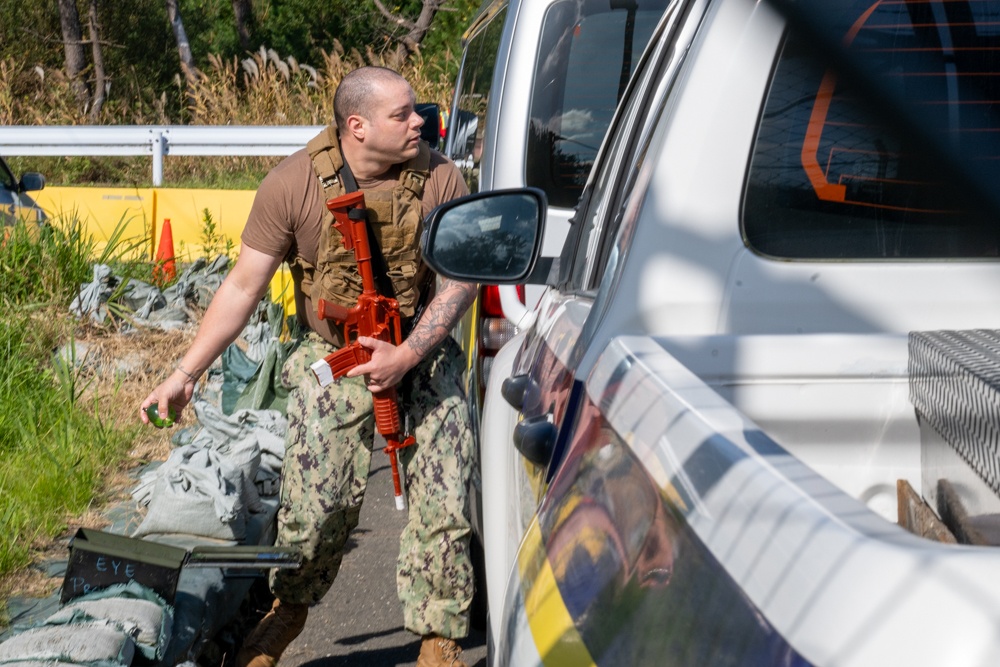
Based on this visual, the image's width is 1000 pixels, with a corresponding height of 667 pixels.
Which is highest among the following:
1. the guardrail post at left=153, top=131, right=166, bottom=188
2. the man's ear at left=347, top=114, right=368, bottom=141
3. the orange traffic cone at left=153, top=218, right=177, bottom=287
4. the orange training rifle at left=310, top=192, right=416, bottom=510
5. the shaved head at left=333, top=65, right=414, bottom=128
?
the shaved head at left=333, top=65, right=414, bottom=128

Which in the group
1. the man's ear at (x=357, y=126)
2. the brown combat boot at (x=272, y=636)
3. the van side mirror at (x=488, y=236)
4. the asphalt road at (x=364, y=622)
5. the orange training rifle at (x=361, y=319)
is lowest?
the asphalt road at (x=364, y=622)

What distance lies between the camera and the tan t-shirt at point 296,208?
3.95m

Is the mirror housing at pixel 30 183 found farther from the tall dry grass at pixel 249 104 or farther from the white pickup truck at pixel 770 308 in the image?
the white pickup truck at pixel 770 308

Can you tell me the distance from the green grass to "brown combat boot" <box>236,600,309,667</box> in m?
1.11

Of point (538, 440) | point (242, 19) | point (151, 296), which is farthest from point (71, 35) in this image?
point (538, 440)

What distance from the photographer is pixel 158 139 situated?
14156 mm

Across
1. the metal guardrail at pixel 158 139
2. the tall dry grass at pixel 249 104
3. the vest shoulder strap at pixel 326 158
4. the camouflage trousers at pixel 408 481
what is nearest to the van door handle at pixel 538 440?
the camouflage trousers at pixel 408 481

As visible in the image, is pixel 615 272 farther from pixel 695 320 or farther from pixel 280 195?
pixel 280 195

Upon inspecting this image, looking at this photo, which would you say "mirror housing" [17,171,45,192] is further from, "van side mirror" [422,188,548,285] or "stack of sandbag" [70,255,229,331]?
"van side mirror" [422,188,548,285]

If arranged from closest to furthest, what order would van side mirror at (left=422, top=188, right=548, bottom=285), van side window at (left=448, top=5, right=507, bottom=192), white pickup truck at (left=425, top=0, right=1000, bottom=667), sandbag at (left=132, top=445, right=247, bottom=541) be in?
white pickup truck at (left=425, top=0, right=1000, bottom=667) < van side mirror at (left=422, top=188, right=548, bottom=285) < sandbag at (left=132, top=445, right=247, bottom=541) < van side window at (left=448, top=5, right=507, bottom=192)

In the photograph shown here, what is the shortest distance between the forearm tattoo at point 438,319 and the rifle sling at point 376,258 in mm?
161

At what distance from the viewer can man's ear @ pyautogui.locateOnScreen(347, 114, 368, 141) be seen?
3951mm

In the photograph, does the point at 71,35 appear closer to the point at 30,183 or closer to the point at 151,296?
the point at 30,183

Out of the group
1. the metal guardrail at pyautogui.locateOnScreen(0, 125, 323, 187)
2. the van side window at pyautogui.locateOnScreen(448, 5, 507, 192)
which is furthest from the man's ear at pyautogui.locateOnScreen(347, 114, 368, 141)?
the metal guardrail at pyautogui.locateOnScreen(0, 125, 323, 187)
